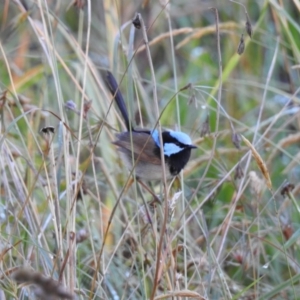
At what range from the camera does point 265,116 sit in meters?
3.96

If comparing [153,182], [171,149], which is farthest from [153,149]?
[153,182]

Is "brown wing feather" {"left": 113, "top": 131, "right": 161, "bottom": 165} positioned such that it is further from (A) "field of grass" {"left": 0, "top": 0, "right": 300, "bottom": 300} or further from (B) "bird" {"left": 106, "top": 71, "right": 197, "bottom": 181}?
(A) "field of grass" {"left": 0, "top": 0, "right": 300, "bottom": 300}

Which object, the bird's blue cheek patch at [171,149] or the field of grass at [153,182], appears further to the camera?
the bird's blue cheek patch at [171,149]

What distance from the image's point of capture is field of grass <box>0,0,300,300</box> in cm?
185

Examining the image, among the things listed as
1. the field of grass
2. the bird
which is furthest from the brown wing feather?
the field of grass

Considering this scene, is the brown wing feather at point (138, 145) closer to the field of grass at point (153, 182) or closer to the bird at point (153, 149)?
the bird at point (153, 149)

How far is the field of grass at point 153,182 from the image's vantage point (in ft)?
6.08

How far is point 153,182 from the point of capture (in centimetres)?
333

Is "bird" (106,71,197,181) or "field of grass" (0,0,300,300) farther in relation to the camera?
"bird" (106,71,197,181)

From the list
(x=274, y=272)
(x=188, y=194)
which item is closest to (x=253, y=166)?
(x=188, y=194)

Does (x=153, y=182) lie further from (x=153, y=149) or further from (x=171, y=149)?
(x=171, y=149)

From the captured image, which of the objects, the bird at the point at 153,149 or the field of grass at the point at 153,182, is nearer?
the field of grass at the point at 153,182

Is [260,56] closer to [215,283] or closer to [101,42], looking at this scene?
[101,42]

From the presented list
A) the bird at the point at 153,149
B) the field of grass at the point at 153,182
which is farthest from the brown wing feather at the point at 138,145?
the field of grass at the point at 153,182
